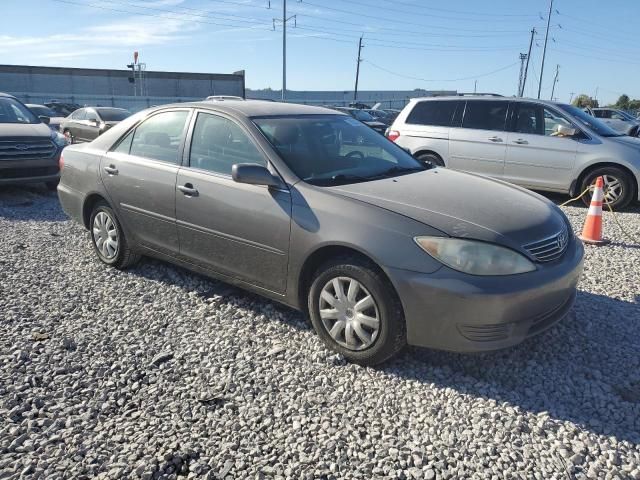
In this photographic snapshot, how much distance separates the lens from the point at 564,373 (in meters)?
3.22

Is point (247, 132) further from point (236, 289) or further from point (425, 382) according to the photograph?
point (425, 382)

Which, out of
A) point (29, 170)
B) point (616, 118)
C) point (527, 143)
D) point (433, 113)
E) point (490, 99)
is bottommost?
point (29, 170)

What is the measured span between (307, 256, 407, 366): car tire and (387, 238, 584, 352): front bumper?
0.10 meters

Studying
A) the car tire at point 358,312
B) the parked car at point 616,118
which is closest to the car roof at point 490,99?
the car tire at point 358,312

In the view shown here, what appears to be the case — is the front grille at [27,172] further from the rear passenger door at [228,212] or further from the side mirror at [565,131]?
the side mirror at [565,131]

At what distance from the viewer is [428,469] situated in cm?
242

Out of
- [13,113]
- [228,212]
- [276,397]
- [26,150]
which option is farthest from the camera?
[13,113]

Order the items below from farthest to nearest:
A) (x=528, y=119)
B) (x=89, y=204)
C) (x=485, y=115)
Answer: (x=485, y=115) → (x=528, y=119) → (x=89, y=204)

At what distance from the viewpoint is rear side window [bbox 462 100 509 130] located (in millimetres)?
8586

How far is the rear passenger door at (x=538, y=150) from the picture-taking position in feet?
26.5

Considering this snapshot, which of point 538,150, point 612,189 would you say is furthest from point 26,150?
point 612,189

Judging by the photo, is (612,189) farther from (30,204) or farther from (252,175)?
(30,204)

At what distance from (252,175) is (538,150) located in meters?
6.29

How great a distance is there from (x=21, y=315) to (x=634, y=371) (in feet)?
14.4
